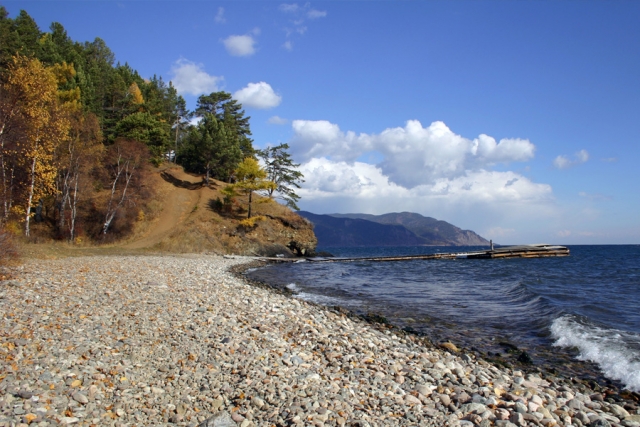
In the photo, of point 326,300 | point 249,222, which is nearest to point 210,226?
point 249,222

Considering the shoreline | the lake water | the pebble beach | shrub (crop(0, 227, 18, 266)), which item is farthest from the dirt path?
the shoreline

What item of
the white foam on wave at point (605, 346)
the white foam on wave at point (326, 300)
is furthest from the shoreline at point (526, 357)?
the white foam on wave at point (326, 300)

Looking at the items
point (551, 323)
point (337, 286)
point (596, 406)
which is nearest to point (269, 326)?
point (596, 406)

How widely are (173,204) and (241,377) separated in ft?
153

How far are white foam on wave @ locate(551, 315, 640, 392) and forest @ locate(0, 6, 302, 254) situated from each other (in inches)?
883

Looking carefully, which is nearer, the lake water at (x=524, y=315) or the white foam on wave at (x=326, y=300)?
the lake water at (x=524, y=315)

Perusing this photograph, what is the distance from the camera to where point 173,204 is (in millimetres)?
49656

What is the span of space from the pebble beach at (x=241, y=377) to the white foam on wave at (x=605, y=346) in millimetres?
1615

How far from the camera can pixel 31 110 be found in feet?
78.6

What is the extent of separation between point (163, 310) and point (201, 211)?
3929cm

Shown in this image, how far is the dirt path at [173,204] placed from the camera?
41094mm

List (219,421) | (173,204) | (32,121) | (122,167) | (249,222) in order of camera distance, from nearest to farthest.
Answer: (219,421) → (32,121) → (122,167) → (249,222) → (173,204)

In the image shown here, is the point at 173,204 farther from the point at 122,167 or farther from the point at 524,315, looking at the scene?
the point at 524,315

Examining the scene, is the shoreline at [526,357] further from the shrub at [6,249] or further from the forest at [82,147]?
the forest at [82,147]
